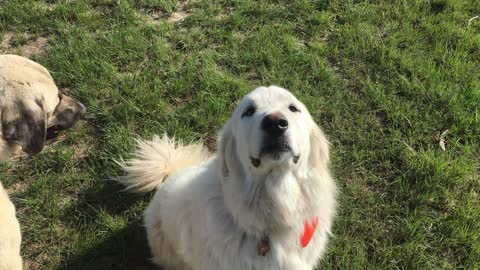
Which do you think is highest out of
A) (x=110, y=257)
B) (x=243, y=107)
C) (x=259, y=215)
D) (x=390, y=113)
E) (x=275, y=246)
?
(x=243, y=107)

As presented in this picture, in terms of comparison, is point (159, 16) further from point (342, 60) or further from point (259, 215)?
point (259, 215)

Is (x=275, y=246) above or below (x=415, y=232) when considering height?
above

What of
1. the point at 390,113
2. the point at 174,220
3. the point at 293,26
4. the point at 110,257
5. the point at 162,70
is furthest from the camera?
the point at 293,26

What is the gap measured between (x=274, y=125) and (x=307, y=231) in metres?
0.66

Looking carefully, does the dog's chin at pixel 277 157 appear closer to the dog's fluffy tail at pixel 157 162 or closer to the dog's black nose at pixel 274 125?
the dog's black nose at pixel 274 125

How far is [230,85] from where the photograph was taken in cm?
414

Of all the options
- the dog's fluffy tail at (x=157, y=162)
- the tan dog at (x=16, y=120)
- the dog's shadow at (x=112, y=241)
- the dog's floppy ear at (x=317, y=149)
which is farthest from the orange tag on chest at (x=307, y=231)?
the tan dog at (x=16, y=120)

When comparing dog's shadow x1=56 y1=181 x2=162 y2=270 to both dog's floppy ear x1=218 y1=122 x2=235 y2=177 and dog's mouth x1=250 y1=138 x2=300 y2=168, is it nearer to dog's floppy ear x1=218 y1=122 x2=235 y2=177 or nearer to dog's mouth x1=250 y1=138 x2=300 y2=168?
dog's floppy ear x1=218 y1=122 x2=235 y2=177

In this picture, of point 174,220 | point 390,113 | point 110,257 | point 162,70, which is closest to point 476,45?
point 390,113

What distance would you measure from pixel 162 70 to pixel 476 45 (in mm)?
3051

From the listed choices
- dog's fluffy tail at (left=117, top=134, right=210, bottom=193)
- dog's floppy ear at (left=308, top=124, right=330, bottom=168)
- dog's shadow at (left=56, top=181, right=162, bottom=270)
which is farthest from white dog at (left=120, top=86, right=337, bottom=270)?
dog's shadow at (left=56, top=181, right=162, bottom=270)

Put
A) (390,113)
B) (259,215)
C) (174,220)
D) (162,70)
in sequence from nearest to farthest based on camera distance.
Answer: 1. (259,215)
2. (174,220)
3. (390,113)
4. (162,70)

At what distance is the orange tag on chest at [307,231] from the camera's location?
8.17 feet

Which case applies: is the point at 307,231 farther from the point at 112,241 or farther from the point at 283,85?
the point at 283,85
